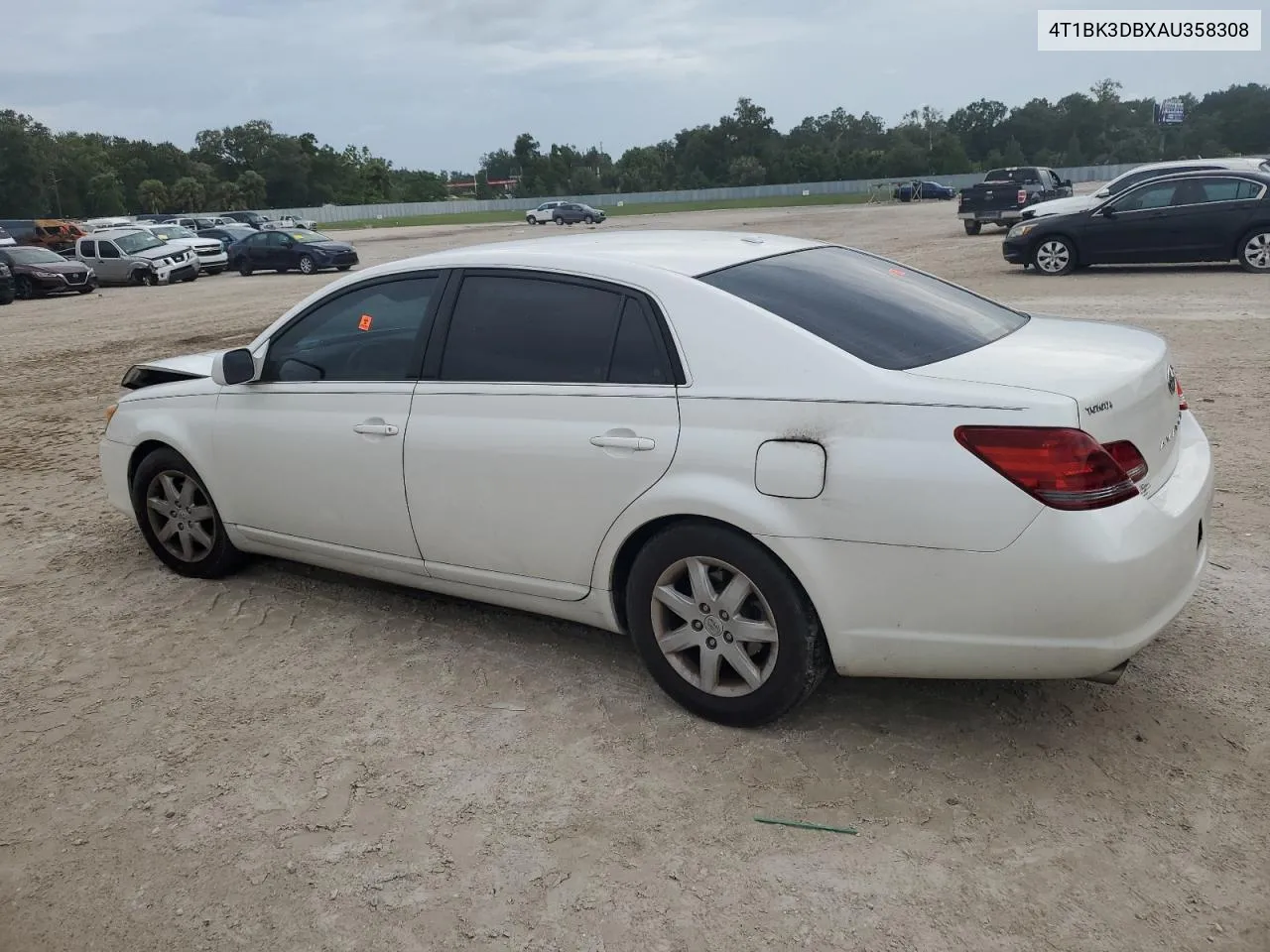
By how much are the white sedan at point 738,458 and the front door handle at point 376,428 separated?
10mm

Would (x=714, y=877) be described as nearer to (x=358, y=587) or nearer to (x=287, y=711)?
(x=287, y=711)

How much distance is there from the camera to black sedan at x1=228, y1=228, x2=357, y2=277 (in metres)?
31.1

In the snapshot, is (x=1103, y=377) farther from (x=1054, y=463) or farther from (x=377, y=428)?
(x=377, y=428)

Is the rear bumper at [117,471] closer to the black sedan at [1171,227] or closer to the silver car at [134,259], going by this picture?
the black sedan at [1171,227]

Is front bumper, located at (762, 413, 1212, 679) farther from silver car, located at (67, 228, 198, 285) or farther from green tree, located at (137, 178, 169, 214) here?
green tree, located at (137, 178, 169, 214)

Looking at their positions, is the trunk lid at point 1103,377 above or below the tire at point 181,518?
above

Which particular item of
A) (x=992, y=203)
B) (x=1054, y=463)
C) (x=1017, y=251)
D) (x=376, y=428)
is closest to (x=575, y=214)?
(x=992, y=203)

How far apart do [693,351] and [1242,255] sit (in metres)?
15.0

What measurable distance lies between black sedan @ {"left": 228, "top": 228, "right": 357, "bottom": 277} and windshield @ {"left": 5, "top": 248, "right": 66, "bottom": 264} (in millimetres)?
5571

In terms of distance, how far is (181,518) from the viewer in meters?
5.36

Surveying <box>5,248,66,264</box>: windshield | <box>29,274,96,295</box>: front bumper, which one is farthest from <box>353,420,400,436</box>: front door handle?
<box>5,248,66,264</box>: windshield

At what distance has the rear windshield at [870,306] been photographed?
11.5ft

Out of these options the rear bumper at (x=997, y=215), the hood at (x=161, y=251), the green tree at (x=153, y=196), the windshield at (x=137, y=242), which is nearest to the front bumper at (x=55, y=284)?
the hood at (x=161, y=251)

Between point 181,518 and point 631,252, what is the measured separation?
2783 millimetres
